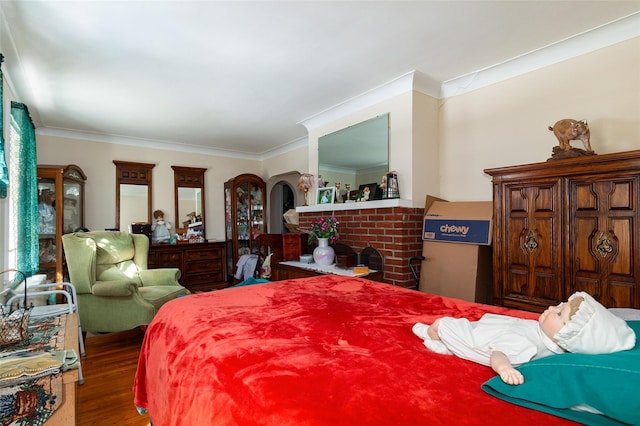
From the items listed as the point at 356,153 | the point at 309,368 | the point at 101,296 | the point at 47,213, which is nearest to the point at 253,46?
the point at 356,153

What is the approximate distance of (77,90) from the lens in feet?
10.4

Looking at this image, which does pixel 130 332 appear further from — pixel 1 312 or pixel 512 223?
pixel 512 223

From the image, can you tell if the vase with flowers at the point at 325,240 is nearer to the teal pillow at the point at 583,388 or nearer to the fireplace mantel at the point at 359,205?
the fireplace mantel at the point at 359,205

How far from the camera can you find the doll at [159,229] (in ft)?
16.8

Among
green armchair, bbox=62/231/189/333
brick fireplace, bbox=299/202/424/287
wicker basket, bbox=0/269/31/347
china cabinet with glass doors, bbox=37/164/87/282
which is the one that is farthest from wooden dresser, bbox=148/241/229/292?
wicker basket, bbox=0/269/31/347

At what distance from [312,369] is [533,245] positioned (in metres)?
1.99

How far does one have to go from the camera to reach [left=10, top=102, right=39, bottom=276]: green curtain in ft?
9.52

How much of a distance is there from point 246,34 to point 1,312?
2.24 metres

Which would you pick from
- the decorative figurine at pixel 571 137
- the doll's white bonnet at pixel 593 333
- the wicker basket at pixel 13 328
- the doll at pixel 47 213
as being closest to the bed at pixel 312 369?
the doll's white bonnet at pixel 593 333

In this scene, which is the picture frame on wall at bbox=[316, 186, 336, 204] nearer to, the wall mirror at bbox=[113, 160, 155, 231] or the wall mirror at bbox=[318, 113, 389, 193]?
the wall mirror at bbox=[318, 113, 389, 193]

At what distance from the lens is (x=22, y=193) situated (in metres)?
2.97

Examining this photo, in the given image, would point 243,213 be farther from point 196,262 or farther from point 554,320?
point 554,320

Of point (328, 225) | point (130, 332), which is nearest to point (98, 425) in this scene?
point (130, 332)

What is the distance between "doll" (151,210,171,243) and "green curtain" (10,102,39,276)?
6.32 feet
